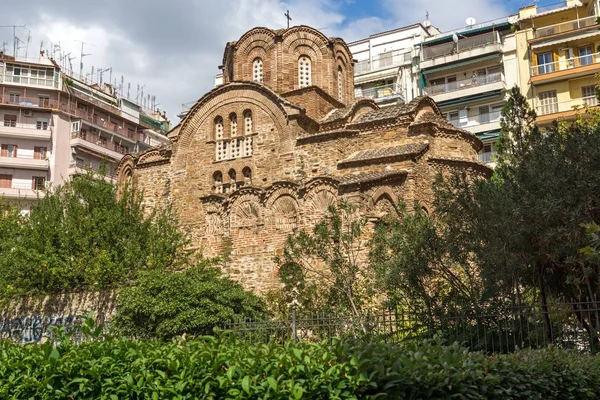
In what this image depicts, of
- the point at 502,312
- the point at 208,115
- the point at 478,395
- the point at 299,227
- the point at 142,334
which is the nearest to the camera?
the point at 478,395

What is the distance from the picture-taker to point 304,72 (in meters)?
21.7

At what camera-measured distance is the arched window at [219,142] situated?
20.4m

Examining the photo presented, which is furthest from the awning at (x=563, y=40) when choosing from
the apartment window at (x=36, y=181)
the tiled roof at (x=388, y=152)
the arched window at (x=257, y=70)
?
the apartment window at (x=36, y=181)

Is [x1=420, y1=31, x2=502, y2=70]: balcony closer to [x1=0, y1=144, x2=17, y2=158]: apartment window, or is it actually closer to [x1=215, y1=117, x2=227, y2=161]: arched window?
[x1=215, y1=117, x2=227, y2=161]: arched window

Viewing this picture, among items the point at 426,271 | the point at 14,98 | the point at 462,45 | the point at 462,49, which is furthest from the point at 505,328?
the point at 14,98

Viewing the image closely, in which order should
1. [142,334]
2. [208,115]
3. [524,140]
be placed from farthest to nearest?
[208,115] < [142,334] < [524,140]

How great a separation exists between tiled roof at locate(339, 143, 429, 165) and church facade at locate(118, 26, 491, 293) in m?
0.04

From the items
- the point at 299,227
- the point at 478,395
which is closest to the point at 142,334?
the point at 299,227

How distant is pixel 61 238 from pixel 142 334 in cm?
535

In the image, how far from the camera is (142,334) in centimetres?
1412

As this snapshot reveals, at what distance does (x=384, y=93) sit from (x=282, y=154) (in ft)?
60.0

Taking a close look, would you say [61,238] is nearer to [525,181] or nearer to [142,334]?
[142,334]

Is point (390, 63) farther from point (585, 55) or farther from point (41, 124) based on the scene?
point (41, 124)

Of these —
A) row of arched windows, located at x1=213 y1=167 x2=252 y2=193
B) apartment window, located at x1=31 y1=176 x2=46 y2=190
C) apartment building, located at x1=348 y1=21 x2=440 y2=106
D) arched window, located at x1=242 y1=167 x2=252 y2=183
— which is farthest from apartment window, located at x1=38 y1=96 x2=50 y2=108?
arched window, located at x1=242 y1=167 x2=252 y2=183
